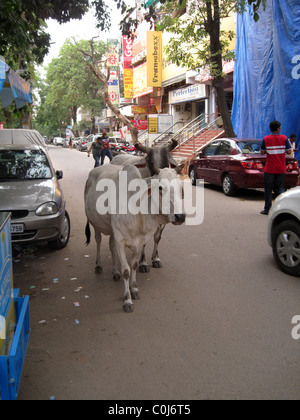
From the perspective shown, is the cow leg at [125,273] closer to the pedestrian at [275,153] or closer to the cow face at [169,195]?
the cow face at [169,195]

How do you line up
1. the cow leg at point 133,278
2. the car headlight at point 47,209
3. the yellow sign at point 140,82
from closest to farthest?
the cow leg at point 133,278
the car headlight at point 47,209
the yellow sign at point 140,82

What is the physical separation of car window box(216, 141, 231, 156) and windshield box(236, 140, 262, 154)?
397 millimetres

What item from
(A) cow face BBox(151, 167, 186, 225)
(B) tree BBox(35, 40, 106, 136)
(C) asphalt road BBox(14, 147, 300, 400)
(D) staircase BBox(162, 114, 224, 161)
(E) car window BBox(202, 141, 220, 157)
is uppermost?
(B) tree BBox(35, 40, 106, 136)

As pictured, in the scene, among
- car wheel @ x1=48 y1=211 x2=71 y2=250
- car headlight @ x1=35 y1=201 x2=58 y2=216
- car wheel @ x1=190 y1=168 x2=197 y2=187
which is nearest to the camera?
car headlight @ x1=35 y1=201 x2=58 y2=216

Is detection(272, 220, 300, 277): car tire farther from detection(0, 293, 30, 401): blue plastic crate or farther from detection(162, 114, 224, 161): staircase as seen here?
detection(162, 114, 224, 161): staircase

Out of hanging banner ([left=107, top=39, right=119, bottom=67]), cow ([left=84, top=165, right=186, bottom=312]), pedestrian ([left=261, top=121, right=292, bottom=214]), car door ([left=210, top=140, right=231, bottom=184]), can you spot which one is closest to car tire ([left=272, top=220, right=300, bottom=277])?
cow ([left=84, top=165, right=186, bottom=312])

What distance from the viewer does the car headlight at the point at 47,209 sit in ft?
18.1

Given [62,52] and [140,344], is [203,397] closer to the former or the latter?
[140,344]

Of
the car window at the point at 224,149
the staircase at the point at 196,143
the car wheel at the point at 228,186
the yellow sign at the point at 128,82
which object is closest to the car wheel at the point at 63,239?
the car wheel at the point at 228,186

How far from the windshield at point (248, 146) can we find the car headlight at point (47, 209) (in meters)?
6.59

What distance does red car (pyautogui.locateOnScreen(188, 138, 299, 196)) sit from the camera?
9883 millimetres

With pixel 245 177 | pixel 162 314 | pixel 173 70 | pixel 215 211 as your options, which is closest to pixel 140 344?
pixel 162 314

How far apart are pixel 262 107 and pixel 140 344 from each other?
13.0 metres

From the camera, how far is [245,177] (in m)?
10.0
